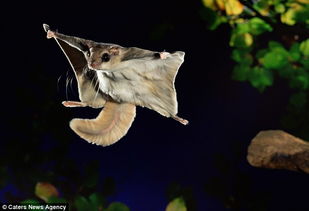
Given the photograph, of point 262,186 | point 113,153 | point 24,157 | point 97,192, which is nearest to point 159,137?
point 113,153

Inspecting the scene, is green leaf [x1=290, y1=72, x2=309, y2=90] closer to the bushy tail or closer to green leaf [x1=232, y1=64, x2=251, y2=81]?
green leaf [x1=232, y1=64, x2=251, y2=81]

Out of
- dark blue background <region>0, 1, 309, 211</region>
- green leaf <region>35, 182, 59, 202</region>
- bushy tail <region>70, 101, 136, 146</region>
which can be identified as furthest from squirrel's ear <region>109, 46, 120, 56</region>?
green leaf <region>35, 182, 59, 202</region>

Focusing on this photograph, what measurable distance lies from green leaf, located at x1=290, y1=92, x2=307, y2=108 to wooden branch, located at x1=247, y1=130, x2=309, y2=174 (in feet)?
1.03

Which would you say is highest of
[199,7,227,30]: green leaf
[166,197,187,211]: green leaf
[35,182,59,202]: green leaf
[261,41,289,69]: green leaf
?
[199,7,227,30]: green leaf

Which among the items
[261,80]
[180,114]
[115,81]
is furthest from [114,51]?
[261,80]

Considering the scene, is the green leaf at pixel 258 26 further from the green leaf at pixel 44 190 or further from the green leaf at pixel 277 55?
the green leaf at pixel 44 190

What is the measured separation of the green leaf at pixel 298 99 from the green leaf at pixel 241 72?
0.98 ft

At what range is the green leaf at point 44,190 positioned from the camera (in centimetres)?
204

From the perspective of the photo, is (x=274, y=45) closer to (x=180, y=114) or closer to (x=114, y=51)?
(x=180, y=114)

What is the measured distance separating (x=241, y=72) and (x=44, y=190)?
1347 millimetres

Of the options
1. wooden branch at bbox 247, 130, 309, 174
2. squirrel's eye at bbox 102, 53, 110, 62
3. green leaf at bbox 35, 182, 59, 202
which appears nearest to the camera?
squirrel's eye at bbox 102, 53, 110, 62

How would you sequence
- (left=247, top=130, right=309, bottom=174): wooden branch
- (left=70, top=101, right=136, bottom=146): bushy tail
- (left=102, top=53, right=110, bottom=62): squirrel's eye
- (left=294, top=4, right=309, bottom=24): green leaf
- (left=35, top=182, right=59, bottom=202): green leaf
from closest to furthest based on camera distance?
(left=102, top=53, right=110, bottom=62): squirrel's eye
(left=70, top=101, right=136, bottom=146): bushy tail
(left=247, top=130, right=309, bottom=174): wooden branch
(left=294, top=4, right=309, bottom=24): green leaf
(left=35, top=182, right=59, bottom=202): green leaf

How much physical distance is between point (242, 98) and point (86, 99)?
0.98 metres

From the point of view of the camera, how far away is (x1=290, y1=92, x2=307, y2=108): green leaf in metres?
2.02
